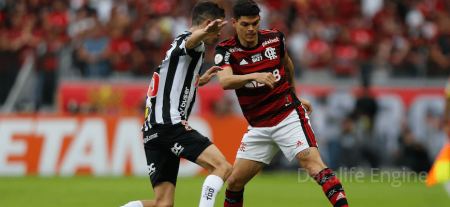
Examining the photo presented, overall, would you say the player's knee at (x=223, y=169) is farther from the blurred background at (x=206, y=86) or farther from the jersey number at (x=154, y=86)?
the blurred background at (x=206, y=86)

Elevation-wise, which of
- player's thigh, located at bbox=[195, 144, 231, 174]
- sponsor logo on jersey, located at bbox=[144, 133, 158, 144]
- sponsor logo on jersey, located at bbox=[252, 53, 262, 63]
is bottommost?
player's thigh, located at bbox=[195, 144, 231, 174]

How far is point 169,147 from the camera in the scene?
611 centimetres

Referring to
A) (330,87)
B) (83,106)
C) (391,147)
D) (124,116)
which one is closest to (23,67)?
(83,106)

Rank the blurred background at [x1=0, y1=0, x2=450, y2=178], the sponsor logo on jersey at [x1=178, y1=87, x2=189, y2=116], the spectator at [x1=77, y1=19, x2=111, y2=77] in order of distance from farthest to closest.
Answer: the spectator at [x1=77, y1=19, x2=111, y2=77]
the blurred background at [x1=0, y1=0, x2=450, y2=178]
the sponsor logo on jersey at [x1=178, y1=87, x2=189, y2=116]

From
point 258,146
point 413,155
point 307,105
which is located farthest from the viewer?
point 413,155

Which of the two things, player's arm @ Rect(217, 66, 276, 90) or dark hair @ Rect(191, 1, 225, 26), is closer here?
player's arm @ Rect(217, 66, 276, 90)

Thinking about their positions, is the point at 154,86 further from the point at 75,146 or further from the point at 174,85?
the point at 75,146

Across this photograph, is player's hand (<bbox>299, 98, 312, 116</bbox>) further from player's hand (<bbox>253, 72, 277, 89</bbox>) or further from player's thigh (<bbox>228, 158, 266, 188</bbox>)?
player's hand (<bbox>253, 72, 277, 89</bbox>)

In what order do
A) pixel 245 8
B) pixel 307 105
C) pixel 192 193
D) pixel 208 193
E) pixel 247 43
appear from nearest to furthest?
pixel 208 193 → pixel 245 8 → pixel 247 43 → pixel 307 105 → pixel 192 193

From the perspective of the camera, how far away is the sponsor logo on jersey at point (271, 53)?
6.88 m

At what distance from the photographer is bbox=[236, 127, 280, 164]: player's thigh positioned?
277 inches

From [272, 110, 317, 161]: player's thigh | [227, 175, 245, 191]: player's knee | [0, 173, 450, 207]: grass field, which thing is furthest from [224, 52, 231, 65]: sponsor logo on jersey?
[0, 173, 450, 207]: grass field

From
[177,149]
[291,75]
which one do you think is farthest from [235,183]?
[291,75]

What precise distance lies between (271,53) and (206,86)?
8.86 meters
